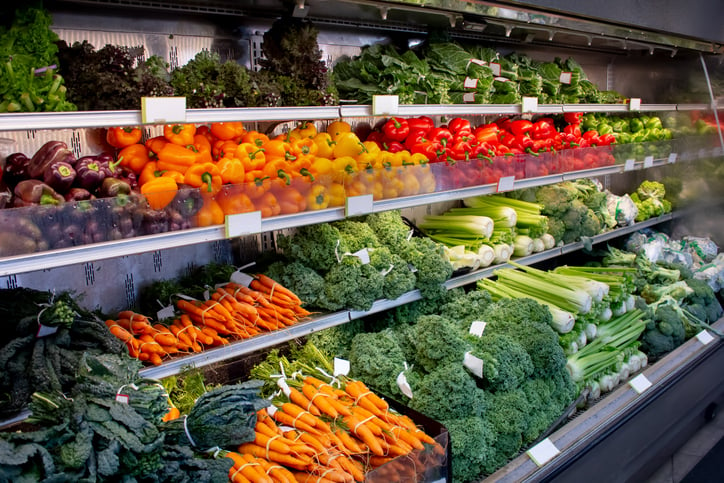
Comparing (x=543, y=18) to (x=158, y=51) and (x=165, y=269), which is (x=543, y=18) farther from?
(x=165, y=269)

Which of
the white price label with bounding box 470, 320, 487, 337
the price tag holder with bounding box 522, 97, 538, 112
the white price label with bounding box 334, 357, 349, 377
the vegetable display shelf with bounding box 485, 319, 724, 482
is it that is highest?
the price tag holder with bounding box 522, 97, 538, 112

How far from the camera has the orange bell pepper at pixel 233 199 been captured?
232 centimetres

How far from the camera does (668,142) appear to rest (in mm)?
5203

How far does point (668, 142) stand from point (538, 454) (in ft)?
11.8

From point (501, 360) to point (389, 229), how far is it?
99cm

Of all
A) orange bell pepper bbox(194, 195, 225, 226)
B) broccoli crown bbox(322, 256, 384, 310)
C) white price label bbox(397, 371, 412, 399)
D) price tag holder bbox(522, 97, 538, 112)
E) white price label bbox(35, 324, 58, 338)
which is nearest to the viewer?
white price label bbox(35, 324, 58, 338)

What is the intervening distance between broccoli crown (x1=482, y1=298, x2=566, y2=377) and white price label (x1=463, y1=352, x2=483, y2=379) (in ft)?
1.19

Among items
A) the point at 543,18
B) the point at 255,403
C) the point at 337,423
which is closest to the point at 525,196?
the point at 543,18

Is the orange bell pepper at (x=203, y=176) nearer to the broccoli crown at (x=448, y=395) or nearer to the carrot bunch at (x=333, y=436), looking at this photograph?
the carrot bunch at (x=333, y=436)

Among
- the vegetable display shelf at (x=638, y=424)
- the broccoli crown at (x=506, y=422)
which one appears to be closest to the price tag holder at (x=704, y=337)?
the vegetable display shelf at (x=638, y=424)

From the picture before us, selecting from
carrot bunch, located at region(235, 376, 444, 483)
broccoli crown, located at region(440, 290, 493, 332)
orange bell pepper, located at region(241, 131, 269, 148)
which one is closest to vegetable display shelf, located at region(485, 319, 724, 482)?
carrot bunch, located at region(235, 376, 444, 483)

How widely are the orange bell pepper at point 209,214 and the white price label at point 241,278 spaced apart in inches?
23.2

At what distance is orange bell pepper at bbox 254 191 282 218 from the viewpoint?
245 centimetres

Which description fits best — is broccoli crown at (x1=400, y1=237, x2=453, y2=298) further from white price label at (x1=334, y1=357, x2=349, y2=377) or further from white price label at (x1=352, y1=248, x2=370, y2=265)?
white price label at (x1=334, y1=357, x2=349, y2=377)
